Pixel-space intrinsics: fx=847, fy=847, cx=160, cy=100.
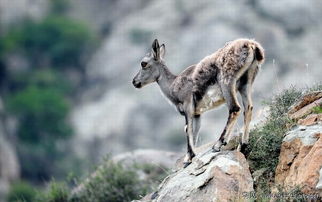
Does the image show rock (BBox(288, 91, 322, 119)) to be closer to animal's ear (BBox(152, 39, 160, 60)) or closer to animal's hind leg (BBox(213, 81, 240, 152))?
animal's hind leg (BBox(213, 81, 240, 152))

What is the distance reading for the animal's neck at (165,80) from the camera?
16625 millimetres

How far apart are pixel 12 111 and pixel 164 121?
19047mm

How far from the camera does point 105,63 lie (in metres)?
82.9

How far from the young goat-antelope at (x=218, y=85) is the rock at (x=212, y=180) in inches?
17.0

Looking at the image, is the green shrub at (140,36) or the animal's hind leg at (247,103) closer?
the animal's hind leg at (247,103)

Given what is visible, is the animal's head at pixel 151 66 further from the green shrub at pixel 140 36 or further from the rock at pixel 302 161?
the green shrub at pixel 140 36

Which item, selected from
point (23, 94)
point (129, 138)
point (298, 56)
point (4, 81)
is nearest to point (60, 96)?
point (23, 94)

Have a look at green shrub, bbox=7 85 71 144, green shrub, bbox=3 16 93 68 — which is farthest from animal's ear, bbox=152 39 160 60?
green shrub, bbox=3 16 93 68

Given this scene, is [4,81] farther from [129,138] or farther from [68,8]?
[129,138]

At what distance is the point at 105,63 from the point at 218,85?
68.7m

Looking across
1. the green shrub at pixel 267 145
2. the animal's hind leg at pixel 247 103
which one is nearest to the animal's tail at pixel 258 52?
the animal's hind leg at pixel 247 103

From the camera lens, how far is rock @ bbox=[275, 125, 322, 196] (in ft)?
40.2

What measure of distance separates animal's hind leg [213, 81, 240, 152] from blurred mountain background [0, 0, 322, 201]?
37.7 metres

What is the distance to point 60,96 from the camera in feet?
272
